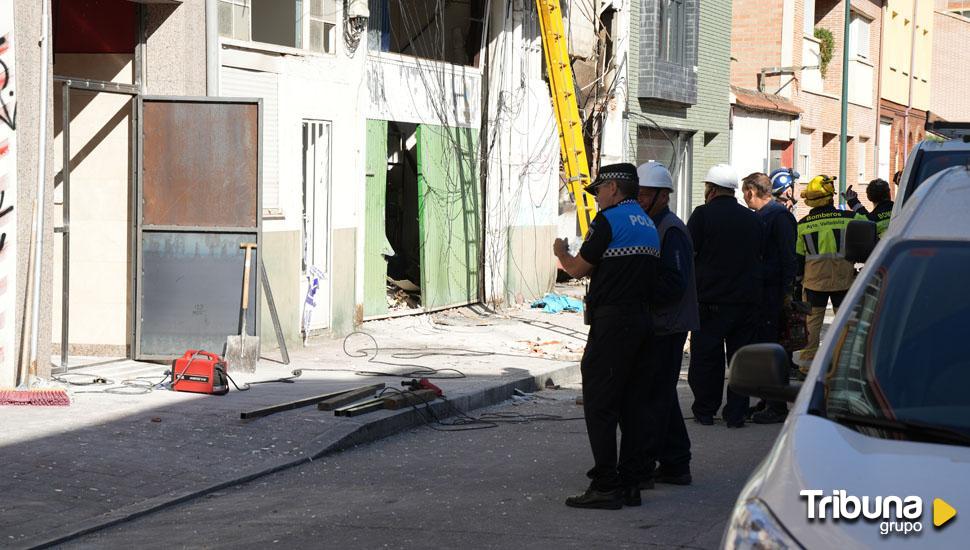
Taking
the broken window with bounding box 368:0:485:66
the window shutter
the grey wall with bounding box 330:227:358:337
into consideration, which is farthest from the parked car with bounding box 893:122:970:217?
the broken window with bounding box 368:0:485:66

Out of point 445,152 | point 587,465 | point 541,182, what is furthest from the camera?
point 541,182

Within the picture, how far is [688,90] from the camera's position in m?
25.5

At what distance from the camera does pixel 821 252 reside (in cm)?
1217

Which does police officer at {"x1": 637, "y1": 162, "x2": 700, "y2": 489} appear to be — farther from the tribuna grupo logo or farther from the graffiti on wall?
the graffiti on wall

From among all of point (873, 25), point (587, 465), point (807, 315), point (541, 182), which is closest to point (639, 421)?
point (587, 465)

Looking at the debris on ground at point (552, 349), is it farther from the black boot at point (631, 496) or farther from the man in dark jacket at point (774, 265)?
the black boot at point (631, 496)

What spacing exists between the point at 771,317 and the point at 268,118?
576cm

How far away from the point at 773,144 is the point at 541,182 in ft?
45.5

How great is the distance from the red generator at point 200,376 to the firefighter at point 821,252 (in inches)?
201

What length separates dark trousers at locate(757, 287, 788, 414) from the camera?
10833 mm

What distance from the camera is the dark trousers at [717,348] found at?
1032 centimetres

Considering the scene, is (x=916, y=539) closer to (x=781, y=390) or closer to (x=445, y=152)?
(x=781, y=390)

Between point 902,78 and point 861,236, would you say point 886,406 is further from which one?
point 902,78

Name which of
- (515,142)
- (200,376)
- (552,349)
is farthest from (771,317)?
(515,142)
